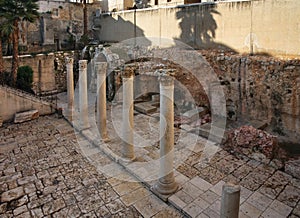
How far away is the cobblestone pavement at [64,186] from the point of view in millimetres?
6379

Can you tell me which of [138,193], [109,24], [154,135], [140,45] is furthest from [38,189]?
[109,24]

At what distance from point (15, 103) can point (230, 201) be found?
12281 mm

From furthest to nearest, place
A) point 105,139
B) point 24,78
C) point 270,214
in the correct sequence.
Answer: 1. point 24,78
2. point 105,139
3. point 270,214

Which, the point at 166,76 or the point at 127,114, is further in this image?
the point at 127,114

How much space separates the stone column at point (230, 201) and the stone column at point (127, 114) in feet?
13.1

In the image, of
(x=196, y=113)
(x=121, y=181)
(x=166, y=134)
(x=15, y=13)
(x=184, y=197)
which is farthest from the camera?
(x=15, y=13)

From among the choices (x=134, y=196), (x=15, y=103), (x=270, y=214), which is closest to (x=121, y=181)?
(x=134, y=196)

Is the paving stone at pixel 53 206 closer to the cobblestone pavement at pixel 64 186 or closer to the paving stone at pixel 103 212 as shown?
the cobblestone pavement at pixel 64 186

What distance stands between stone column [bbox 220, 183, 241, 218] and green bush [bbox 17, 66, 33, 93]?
50.3 ft

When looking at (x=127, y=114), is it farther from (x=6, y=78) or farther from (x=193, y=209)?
(x=6, y=78)

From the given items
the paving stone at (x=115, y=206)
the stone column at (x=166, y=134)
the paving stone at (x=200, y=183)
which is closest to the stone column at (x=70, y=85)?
the paving stone at (x=115, y=206)

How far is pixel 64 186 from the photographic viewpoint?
7434mm

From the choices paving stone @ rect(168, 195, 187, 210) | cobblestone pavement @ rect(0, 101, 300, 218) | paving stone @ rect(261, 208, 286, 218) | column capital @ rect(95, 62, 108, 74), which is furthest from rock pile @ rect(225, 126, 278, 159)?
column capital @ rect(95, 62, 108, 74)

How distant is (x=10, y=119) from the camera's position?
13.2 meters
